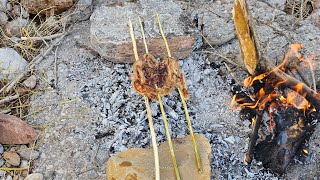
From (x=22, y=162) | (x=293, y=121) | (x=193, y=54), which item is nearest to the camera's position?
(x=293, y=121)

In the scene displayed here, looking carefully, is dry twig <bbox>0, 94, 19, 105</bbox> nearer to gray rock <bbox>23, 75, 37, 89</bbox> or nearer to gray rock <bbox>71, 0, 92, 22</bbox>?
gray rock <bbox>23, 75, 37, 89</bbox>

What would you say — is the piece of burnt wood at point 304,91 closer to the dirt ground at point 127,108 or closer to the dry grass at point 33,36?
the dirt ground at point 127,108

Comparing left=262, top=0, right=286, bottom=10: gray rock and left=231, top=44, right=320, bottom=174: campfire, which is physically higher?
left=262, top=0, right=286, bottom=10: gray rock

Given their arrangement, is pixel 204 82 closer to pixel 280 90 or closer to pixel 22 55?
pixel 280 90

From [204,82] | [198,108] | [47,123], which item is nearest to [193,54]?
[204,82]

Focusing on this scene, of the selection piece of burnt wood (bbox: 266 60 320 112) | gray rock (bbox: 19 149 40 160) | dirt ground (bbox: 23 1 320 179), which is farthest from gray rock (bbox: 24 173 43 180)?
piece of burnt wood (bbox: 266 60 320 112)

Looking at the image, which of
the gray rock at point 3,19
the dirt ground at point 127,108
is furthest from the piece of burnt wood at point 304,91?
the gray rock at point 3,19
